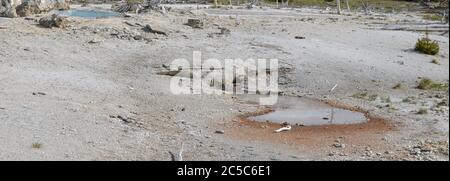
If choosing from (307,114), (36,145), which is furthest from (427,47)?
(36,145)

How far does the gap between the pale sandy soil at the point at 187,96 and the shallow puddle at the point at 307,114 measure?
25.0 inches

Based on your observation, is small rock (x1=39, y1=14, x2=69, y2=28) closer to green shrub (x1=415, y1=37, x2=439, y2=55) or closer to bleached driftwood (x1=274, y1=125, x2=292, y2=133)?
bleached driftwood (x1=274, y1=125, x2=292, y2=133)

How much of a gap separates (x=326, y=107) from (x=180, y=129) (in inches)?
237

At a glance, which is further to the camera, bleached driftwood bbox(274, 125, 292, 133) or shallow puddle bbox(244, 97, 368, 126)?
shallow puddle bbox(244, 97, 368, 126)

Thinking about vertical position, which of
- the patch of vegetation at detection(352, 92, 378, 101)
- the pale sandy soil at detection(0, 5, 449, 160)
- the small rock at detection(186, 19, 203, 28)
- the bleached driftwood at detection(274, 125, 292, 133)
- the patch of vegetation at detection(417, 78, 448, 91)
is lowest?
the patch of vegetation at detection(352, 92, 378, 101)

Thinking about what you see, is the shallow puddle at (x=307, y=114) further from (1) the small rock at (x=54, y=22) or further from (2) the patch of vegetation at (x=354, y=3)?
(2) the patch of vegetation at (x=354, y=3)

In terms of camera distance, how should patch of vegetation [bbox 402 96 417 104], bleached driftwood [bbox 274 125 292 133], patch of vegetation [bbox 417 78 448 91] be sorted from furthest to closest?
patch of vegetation [bbox 417 78 448 91] → patch of vegetation [bbox 402 96 417 104] → bleached driftwood [bbox 274 125 292 133]

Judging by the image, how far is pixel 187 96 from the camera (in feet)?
69.2

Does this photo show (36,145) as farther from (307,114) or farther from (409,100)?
(409,100)

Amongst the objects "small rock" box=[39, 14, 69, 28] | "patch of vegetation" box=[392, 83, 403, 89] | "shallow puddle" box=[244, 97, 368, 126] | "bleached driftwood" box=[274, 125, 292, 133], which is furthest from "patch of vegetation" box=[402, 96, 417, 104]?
"small rock" box=[39, 14, 69, 28]

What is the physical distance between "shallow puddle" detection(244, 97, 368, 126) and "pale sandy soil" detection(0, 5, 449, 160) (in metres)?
0.63

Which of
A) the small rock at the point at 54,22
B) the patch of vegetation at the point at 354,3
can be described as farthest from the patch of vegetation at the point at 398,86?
the patch of vegetation at the point at 354,3

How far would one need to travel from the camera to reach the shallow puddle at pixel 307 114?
60.6 feet

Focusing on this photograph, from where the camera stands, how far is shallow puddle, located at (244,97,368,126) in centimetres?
1848
